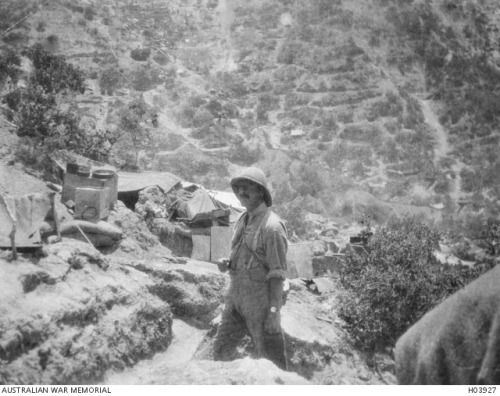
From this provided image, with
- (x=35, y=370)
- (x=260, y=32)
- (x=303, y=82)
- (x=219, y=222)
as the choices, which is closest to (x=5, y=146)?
(x=219, y=222)

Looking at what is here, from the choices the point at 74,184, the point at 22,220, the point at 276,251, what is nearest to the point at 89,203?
A: the point at 74,184

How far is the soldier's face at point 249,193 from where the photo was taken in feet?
10.3

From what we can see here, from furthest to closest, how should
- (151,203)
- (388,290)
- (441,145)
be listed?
(441,145) → (151,203) → (388,290)

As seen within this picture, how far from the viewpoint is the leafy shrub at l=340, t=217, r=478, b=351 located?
7.72 meters

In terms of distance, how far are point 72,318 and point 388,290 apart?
673cm

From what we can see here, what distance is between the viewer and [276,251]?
3.05 meters

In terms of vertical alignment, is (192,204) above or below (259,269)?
below

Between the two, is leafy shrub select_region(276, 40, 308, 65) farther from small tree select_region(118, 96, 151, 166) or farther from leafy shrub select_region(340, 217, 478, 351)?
leafy shrub select_region(340, 217, 478, 351)

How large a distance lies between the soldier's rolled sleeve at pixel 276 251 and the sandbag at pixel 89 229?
423cm

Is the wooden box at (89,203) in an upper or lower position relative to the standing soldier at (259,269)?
lower

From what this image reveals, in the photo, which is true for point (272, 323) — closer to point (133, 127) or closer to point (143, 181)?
point (143, 181)

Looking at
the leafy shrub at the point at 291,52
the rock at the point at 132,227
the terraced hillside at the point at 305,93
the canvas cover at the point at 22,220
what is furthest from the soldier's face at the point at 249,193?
the leafy shrub at the point at 291,52

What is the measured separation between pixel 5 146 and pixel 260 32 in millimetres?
33188

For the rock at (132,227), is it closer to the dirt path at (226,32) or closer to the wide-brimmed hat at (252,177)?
the wide-brimmed hat at (252,177)
